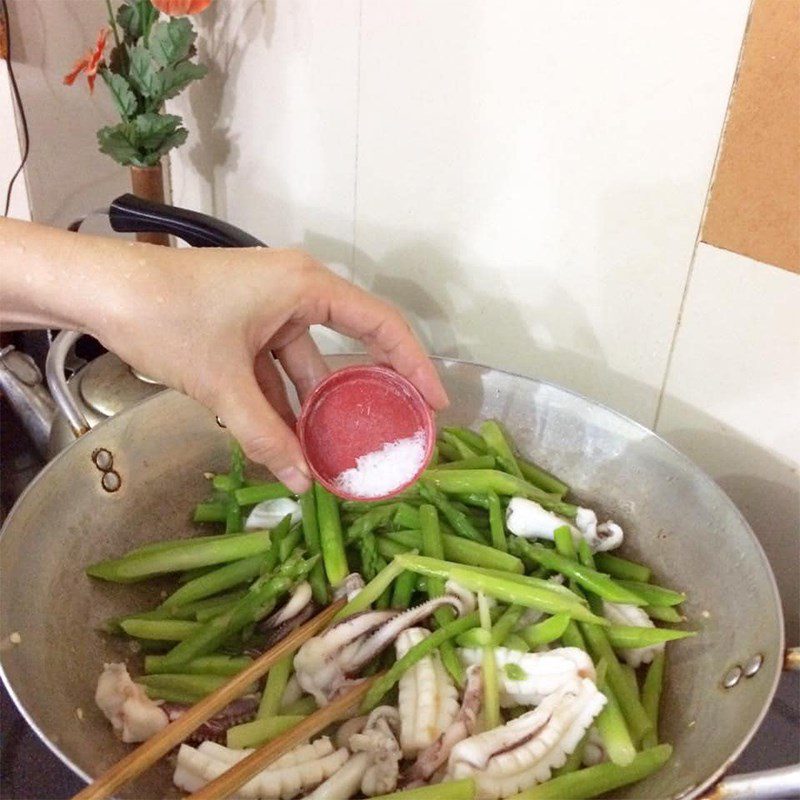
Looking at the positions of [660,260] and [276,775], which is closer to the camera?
[276,775]

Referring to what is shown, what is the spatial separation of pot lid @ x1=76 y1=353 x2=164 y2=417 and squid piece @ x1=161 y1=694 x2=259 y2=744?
0.35m

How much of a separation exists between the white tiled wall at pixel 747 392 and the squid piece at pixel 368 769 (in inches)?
11.7

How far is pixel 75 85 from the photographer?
4.30 feet

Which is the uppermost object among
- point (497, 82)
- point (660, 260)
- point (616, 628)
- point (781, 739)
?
point (497, 82)

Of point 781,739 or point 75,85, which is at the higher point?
point 75,85

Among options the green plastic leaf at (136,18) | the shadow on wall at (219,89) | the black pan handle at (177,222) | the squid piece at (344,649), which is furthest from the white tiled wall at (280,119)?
the squid piece at (344,649)

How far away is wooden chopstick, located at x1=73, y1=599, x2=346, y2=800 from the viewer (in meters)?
0.49

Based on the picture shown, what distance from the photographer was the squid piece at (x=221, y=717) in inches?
23.1

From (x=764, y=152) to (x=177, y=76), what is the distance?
715mm

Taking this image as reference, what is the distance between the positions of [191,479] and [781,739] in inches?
22.3

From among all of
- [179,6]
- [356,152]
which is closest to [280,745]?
[356,152]

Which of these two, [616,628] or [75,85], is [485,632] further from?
[75,85]

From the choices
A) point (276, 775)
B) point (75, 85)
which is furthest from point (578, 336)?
point (75, 85)

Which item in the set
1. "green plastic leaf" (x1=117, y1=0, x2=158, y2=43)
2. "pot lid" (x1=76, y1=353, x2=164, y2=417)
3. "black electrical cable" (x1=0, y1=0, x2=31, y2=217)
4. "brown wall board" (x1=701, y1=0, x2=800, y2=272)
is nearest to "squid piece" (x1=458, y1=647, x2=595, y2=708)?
"brown wall board" (x1=701, y1=0, x2=800, y2=272)
